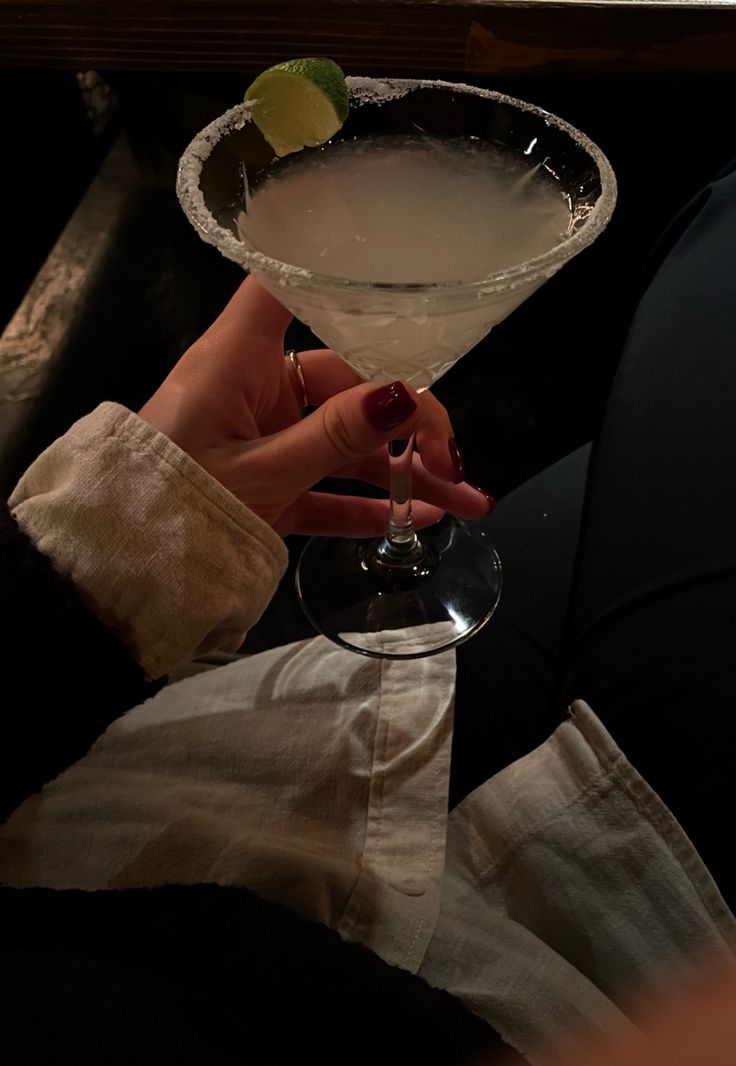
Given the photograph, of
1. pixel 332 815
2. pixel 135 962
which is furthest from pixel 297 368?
pixel 135 962

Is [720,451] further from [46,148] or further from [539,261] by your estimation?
[46,148]

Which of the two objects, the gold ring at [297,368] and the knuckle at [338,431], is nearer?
the knuckle at [338,431]

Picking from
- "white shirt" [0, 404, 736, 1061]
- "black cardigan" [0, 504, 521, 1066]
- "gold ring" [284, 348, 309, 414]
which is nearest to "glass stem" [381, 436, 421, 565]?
"gold ring" [284, 348, 309, 414]

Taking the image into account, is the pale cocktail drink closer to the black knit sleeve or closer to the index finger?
the index finger

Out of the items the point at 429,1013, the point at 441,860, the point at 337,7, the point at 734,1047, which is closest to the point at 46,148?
the point at 337,7

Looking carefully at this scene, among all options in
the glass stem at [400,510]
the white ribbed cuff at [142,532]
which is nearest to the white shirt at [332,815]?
the white ribbed cuff at [142,532]

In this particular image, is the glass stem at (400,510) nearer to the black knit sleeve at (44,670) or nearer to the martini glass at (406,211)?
the martini glass at (406,211)

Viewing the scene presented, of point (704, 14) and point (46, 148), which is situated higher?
point (704, 14)
